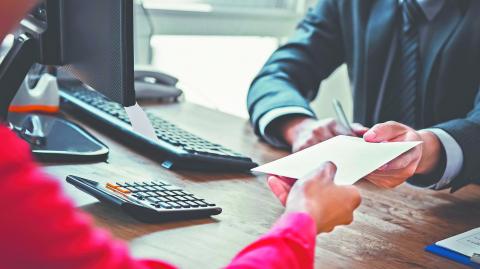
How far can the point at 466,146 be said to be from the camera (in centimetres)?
124

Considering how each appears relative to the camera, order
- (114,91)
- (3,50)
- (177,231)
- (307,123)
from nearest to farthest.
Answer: (177,231) < (114,91) < (3,50) < (307,123)

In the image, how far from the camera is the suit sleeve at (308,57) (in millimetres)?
1655

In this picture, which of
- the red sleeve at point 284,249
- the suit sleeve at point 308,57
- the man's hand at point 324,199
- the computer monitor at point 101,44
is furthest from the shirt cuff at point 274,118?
the red sleeve at point 284,249

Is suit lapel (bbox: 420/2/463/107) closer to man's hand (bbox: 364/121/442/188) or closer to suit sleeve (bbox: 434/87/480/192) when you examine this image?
suit sleeve (bbox: 434/87/480/192)

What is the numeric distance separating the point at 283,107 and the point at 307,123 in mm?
79

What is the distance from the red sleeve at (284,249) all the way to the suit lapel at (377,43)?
101 centimetres

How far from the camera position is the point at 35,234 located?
0.49 meters

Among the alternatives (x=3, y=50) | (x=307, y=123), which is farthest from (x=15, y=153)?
(x=307, y=123)

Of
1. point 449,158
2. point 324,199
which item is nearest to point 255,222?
point 324,199

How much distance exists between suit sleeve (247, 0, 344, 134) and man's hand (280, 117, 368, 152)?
173mm

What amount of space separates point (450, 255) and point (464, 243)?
0.05 meters

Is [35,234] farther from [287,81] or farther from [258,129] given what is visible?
[287,81]

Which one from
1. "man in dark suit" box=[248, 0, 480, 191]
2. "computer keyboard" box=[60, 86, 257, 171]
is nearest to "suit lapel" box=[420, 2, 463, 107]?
"man in dark suit" box=[248, 0, 480, 191]

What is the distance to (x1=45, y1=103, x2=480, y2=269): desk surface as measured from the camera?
0.85 metres
